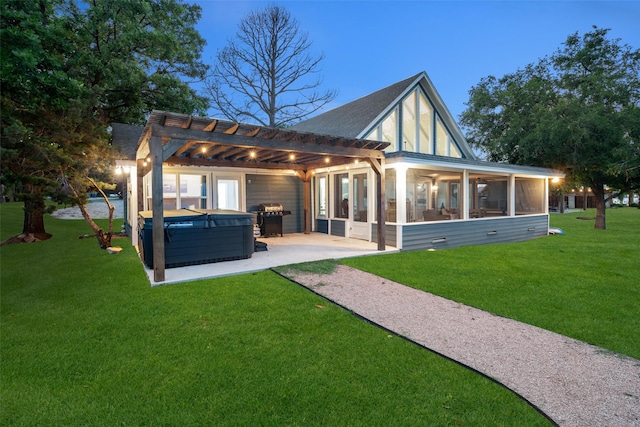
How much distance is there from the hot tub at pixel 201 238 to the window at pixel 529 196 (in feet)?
32.8

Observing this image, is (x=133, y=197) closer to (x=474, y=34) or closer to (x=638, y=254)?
(x=638, y=254)

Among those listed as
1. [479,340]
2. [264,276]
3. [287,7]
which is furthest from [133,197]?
[287,7]

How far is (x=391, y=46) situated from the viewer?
40406 millimetres

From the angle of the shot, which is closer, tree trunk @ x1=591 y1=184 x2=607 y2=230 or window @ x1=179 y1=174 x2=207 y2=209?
window @ x1=179 y1=174 x2=207 y2=209

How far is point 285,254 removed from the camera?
753cm

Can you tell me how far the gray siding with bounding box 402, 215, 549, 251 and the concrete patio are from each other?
2.50 ft

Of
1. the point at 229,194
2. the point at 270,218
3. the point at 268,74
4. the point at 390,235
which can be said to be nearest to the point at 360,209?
the point at 390,235

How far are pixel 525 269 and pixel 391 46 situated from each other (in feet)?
133

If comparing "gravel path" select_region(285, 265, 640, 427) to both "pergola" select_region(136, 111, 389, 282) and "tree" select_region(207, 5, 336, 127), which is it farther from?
"tree" select_region(207, 5, 336, 127)

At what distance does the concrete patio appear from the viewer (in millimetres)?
5762

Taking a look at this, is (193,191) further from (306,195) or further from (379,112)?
(379,112)

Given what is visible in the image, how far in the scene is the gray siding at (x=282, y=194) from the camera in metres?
10.9

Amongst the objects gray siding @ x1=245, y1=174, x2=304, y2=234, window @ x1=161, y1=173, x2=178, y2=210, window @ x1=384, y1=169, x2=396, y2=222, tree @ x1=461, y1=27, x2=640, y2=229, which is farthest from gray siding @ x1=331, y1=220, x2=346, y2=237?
tree @ x1=461, y1=27, x2=640, y2=229

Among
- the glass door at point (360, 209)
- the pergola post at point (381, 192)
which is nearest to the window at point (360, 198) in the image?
the glass door at point (360, 209)
